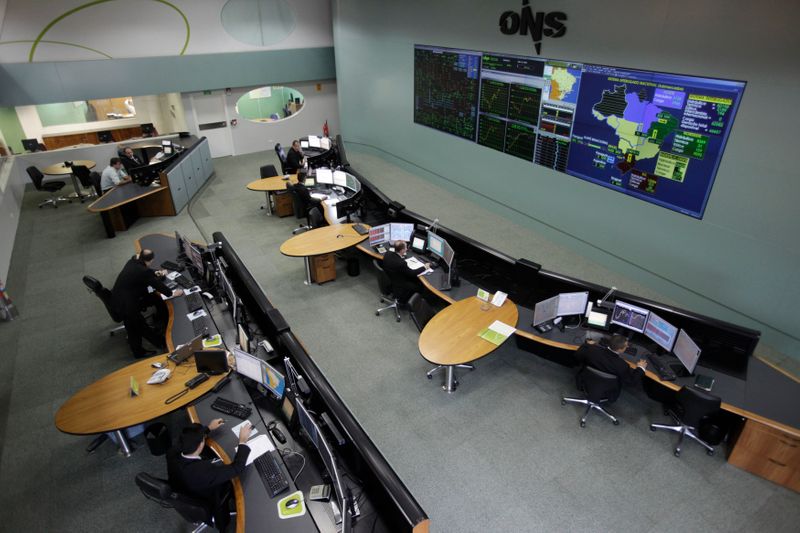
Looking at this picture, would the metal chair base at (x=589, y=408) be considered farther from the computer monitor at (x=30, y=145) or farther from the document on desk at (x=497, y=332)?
the computer monitor at (x=30, y=145)

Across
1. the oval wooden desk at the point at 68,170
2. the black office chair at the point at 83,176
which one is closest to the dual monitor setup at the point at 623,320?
the black office chair at the point at 83,176

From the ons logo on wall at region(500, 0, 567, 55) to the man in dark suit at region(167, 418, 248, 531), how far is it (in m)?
7.15

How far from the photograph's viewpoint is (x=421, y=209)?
988 centimetres

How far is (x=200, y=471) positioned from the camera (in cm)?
336

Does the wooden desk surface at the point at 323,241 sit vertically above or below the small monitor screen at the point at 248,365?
below

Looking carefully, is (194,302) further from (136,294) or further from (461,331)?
(461,331)

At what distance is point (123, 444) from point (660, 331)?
5.35 m

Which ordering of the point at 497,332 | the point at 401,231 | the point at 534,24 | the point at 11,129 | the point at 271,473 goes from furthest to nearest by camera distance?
the point at 11,129
the point at 534,24
the point at 401,231
the point at 497,332
the point at 271,473

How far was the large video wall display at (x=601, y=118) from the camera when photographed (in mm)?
5895

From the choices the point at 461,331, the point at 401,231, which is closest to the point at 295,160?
the point at 401,231

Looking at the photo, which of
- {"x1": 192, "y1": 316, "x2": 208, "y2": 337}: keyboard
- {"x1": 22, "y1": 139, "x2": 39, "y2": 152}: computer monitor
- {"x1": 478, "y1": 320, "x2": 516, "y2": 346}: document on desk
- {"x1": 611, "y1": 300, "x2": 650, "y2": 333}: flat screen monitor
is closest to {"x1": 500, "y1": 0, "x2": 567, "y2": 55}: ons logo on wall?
{"x1": 611, "y1": 300, "x2": 650, "y2": 333}: flat screen monitor

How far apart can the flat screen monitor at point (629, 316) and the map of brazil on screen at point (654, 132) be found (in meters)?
2.30

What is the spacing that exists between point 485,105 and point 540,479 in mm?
6900

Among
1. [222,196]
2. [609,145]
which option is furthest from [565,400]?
[222,196]
